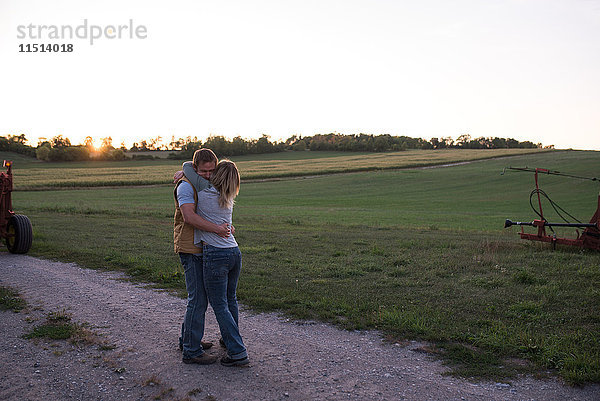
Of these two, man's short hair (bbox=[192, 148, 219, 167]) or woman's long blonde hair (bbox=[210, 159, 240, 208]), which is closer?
woman's long blonde hair (bbox=[210, 159, 240, 208])

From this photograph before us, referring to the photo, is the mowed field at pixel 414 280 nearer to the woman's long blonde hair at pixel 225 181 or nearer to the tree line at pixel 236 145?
the woman's long blonde hair at pixel 225 181

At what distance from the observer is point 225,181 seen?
5191 millimetres

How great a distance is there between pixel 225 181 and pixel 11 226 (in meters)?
9.98

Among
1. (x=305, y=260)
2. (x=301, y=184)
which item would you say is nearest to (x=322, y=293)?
(x=305, y=260)

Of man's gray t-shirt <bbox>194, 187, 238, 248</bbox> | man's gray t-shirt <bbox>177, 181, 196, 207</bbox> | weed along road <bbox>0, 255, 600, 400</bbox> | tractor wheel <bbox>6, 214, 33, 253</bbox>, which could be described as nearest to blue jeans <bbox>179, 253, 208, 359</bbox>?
man's gray t-shirt <bbox>194, 187, 238, 248</bbox>

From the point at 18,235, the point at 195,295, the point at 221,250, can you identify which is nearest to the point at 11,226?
the point at 18,235

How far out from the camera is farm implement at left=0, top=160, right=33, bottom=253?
1198cm

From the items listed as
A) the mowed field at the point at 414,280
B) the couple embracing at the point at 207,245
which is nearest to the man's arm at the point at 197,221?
the couple embracing at the point at 207,245

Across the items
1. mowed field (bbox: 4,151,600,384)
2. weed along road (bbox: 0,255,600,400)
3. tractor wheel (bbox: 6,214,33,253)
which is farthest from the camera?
tractor wheel (bbox: 6,214,33,253)

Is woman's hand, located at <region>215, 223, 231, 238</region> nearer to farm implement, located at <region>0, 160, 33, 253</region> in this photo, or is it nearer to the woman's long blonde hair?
the woman's long blonde hair

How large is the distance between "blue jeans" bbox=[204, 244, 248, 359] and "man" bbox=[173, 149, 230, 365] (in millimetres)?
183

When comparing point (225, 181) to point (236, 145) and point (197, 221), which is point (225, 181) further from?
point (236, 145)

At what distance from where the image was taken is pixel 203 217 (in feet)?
17.3

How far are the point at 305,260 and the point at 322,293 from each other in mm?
3148
